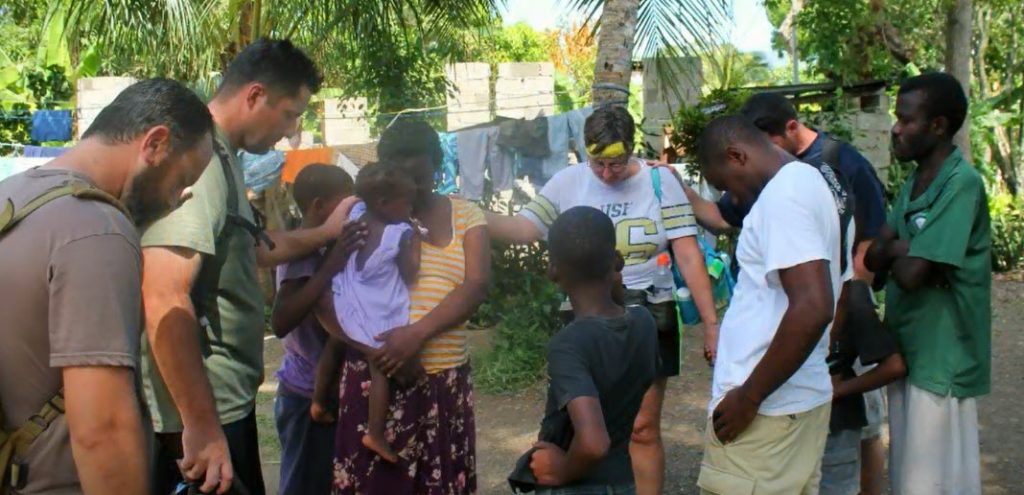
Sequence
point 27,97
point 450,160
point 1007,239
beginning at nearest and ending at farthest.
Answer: point 450,160 < point 1007,239 < point 27,97

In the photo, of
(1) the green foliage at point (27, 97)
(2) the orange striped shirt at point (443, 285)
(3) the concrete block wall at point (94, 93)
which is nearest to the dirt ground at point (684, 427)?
(2) the orange striped shirt at point (443, 285)

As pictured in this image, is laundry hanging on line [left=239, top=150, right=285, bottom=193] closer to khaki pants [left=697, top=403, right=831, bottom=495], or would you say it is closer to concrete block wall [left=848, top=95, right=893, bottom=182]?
concrete block wall [left=848, top=95, right=893, bottom=182]

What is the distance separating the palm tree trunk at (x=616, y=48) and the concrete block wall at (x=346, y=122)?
20.9 feet

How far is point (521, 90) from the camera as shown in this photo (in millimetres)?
13766

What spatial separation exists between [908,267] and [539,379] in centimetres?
427

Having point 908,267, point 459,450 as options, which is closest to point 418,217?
point 459,450

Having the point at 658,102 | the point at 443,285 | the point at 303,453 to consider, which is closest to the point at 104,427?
the point at 443,285

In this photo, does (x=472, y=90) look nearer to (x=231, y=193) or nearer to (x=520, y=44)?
(x=231, y=193)

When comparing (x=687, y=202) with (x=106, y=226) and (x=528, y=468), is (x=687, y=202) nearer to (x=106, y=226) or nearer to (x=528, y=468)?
(x=528, y=468)

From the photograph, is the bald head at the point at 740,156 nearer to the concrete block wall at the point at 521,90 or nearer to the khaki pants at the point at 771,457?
the khaki pants at the point at 771,457

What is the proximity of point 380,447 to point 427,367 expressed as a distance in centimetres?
30

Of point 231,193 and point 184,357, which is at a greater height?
point 231,193

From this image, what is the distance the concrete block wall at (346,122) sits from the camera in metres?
12.9

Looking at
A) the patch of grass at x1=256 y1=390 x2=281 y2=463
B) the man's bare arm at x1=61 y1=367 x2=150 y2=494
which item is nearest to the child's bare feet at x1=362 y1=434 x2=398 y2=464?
the man's bare arm at x1=61 y1=367 x2=150 y2=494
